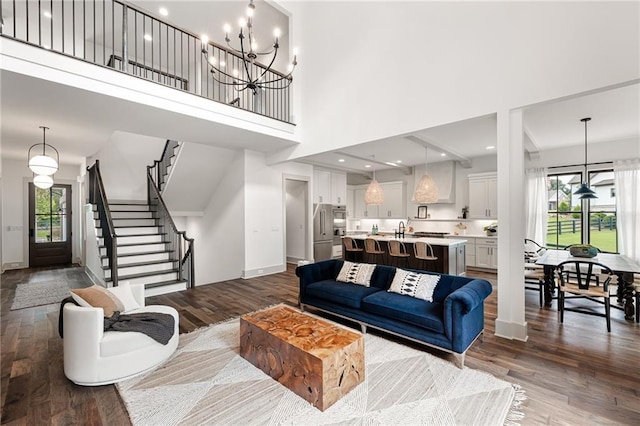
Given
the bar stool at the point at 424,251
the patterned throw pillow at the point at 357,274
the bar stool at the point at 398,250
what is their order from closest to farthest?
1. the patterned throw pillow at the point at 357,274
2. the bar stool at the point at 424,251
3. the bar stool at the point at 398,250

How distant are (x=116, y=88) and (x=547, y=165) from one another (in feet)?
27.6

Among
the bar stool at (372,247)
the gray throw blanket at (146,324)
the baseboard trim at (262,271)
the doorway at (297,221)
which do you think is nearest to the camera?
the gray throw blanket at (146,324)

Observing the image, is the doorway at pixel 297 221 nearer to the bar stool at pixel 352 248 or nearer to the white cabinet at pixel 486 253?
the bar stool at pixel 352 248

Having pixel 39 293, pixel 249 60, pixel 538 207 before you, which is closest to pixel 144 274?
pixel 39 293

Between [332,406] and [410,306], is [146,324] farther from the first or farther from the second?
[410,306]

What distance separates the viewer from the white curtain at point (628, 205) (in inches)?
213

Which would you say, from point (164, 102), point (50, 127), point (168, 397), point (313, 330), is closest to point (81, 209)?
point (50, 127)

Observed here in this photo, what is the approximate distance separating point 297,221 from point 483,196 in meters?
4.95

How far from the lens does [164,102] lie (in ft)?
13.5

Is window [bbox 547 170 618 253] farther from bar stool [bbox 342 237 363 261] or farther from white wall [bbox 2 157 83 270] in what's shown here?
white wall [bbox 2 157 83 270]

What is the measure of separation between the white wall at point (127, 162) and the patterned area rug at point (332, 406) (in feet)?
21.2

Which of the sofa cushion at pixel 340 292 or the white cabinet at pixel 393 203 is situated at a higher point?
the white cabinet at pixel 393 203

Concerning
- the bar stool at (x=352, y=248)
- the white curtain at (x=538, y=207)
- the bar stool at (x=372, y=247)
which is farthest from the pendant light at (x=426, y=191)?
the white curtain at (x=538, y=207)

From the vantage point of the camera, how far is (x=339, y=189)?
9.23 metres
